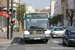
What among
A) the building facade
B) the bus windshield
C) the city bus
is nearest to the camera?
the city bus

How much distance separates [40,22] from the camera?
1617cm

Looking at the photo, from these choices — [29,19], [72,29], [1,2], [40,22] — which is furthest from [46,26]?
[1,2]

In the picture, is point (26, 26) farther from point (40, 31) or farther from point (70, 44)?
point (70, 44)

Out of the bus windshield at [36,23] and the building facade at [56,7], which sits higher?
the building facade at [56,7]

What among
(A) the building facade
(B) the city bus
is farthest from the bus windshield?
(A) the building facade

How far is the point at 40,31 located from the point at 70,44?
3.70m

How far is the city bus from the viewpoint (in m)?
15.6

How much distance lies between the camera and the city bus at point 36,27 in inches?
616

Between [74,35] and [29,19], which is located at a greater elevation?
[29,19]

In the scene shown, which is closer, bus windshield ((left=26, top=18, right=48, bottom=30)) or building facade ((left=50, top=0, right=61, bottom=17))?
bus windshield ((left=26, top=18, right=48, bottom=30))

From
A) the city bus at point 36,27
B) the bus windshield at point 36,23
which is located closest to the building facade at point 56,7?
the city bus at point 36,27

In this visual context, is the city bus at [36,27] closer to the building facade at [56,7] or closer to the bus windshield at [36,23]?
the bus windshield at [36,23]

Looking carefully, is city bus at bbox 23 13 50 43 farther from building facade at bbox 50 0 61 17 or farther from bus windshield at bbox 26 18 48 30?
building facade at bbox 50 0 61 17

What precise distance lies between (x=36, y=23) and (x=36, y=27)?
0.42m
